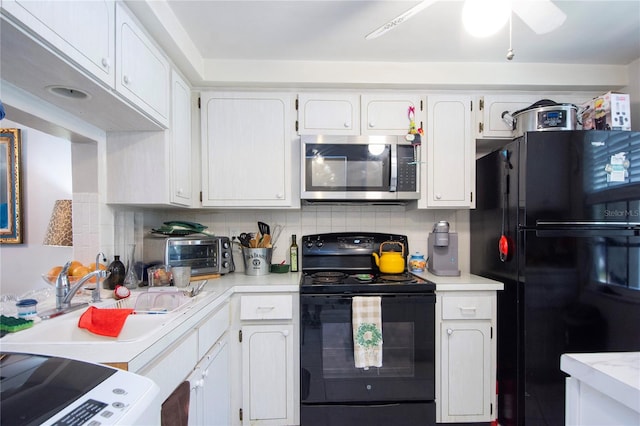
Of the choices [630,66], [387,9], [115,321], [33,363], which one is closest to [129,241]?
[115,321]

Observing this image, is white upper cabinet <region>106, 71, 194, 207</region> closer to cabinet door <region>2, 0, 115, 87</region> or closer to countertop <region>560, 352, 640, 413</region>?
cabinet door <region>2, 0, 115, 87</region>

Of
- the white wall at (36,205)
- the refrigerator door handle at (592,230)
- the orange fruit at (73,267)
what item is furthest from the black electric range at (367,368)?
the white wall at (36,205)

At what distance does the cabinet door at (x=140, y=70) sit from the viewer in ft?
3.87

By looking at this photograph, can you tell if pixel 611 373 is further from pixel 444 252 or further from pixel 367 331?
pixel 444 252

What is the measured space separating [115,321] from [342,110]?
1.70 metres

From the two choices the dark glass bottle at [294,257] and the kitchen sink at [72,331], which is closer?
the kitchen sink at [72,331]

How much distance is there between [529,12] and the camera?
45.5 inches

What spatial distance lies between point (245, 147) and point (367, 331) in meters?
1.41

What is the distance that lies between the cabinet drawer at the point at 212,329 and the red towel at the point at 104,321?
1.04ft

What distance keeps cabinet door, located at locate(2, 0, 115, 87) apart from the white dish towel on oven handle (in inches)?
62.3

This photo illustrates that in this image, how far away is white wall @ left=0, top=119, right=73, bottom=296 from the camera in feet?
5.65

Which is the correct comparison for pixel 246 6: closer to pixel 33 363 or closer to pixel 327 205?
pixel 327 205

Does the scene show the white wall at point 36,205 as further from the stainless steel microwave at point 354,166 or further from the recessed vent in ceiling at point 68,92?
the stainless steel microwave at point 354,166

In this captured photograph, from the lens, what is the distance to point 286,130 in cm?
198
